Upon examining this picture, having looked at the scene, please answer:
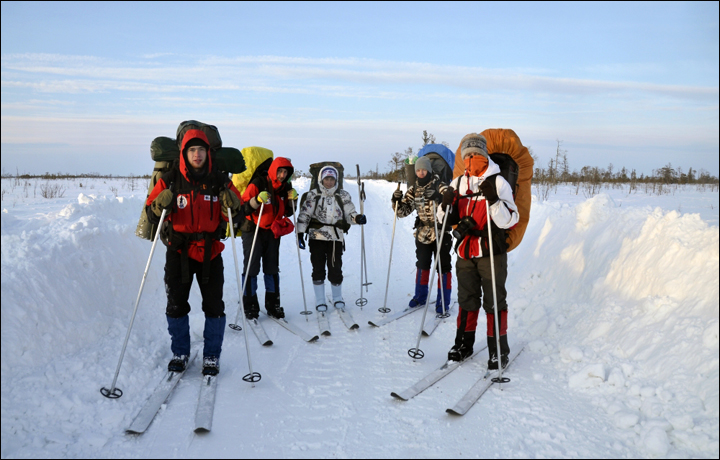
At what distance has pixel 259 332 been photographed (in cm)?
602

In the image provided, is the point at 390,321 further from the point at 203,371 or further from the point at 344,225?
the point at 203,371

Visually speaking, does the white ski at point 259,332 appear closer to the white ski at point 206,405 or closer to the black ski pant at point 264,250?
the black ski pant at point 264,250

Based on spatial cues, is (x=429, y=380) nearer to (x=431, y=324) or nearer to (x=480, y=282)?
(x=480, y=282)

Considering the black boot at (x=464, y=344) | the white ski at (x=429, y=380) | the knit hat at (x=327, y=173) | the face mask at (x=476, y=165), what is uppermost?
the face mask at (x=476, y=165)

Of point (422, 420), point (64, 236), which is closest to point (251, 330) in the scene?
point (64, 236)

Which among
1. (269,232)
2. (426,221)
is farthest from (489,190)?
(269,232)

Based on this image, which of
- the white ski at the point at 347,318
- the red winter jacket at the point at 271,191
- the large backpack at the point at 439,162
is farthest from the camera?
the large backpack at the point at 439,162

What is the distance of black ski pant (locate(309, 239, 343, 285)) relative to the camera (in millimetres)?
7059

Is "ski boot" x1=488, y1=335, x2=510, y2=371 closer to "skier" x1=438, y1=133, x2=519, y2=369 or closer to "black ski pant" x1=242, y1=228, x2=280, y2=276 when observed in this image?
"skier" x1=438, y1=133, x2=519, y2=369

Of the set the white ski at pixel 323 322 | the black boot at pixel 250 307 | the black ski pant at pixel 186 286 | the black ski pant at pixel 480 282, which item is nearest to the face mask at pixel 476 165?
the black ski pant at pixel 480 282

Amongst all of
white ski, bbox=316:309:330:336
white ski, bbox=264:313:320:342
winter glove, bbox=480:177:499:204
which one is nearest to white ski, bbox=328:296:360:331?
white ski, bbox=316:309:330:336

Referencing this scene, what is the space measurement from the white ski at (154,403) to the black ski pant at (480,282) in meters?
3.26

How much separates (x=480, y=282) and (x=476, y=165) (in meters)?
1.36

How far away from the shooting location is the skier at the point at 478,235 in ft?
15.7
